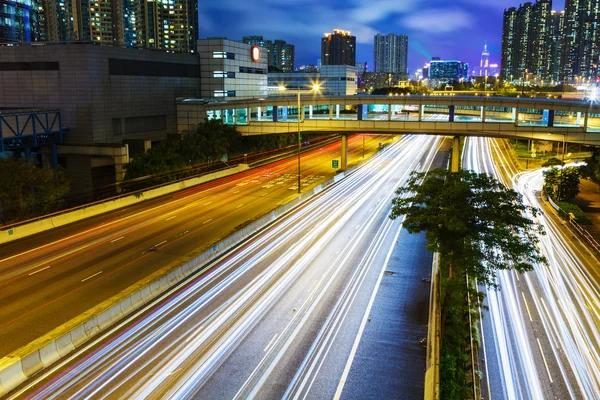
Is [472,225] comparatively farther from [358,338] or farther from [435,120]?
[435,120]

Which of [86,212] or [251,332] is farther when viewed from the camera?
[86,212]

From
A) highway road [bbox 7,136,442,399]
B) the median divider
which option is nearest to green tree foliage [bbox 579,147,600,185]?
highway road [bbox 7,136,442,399]

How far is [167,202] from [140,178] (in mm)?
6609

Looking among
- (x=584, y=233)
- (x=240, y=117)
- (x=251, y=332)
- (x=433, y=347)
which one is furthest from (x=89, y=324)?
(x=240, y=117)

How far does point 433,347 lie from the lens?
60.4 ft

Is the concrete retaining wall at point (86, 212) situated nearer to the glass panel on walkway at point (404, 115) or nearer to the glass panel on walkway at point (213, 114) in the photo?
the glass panel on walkway at point (213, 114)

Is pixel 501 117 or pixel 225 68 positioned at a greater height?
pixel 225 68

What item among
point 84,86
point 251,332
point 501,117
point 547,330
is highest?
point 84,86

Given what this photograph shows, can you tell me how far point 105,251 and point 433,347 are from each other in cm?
2136

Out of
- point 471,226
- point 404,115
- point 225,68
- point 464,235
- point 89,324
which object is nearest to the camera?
point 89,324

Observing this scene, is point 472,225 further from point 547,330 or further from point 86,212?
point 86,212

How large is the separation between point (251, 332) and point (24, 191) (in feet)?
85.0

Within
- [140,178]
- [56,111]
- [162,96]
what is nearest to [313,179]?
[140,178]

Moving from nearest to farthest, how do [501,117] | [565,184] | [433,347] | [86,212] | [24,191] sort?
[433,347], [24,191], [86,212], [565,184], [501,117]
